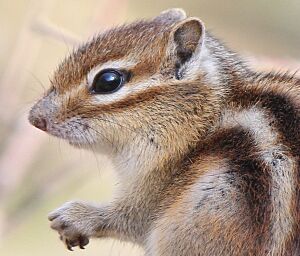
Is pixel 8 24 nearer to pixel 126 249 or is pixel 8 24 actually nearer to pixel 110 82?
pixel 126 249

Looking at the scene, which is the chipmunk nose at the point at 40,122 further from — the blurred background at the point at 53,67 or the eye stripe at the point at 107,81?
the blurred background at the point at 53,67

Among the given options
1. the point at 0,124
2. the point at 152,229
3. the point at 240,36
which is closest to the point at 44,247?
the point at 0,124

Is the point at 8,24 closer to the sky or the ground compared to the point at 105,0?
closer to the sky

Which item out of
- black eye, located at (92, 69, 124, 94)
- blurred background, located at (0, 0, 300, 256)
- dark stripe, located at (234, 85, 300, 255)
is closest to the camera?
dark stripe, located at (234, 85, 300, 255)

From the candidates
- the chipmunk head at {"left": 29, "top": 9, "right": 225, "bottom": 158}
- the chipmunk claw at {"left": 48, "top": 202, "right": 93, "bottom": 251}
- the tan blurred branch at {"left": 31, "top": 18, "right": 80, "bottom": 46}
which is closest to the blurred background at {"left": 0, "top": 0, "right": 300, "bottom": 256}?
the tan blurred branch at {"left": 31, "top": 18, "right": 80, "bottom": 46}

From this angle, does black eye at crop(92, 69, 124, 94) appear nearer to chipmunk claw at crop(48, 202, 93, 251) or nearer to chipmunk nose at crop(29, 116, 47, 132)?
chipmunk nose at crop(29, 116, 47, 132)

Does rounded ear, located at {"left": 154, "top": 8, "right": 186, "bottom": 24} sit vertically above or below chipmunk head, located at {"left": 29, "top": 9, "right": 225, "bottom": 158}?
above

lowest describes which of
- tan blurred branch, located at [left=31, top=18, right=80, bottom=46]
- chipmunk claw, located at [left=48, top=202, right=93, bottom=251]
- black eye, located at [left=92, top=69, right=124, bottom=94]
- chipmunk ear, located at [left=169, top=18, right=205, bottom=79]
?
chipmunk claw, located at [left=48, top=202, right=93, bottom=251]

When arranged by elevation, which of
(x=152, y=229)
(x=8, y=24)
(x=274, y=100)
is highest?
(x=8, y=24)

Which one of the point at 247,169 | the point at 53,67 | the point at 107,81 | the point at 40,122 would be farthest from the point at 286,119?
the point at 53,67
